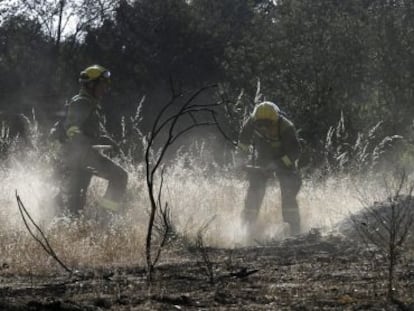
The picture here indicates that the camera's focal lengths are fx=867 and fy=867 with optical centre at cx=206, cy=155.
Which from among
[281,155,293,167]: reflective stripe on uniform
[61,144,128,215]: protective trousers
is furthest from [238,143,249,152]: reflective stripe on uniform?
[61,144,128,215]: protective trousers

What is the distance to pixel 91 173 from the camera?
1070 cm

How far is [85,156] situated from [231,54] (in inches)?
537

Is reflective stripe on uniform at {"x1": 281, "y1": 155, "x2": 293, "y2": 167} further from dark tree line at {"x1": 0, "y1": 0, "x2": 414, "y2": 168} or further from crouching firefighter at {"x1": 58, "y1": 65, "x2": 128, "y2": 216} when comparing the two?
dark tree line at {"x1": 0, "y1": 0, "x2": 414, "y2": 168}

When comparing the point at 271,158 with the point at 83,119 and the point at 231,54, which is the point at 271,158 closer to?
the point at 83,119

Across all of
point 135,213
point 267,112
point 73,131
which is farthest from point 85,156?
point 267,112

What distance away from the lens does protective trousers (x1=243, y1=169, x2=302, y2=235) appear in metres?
11.1

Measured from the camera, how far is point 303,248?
858 centimetres

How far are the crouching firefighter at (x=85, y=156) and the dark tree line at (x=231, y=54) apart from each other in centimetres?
849

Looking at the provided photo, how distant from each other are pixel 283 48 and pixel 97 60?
11.8m

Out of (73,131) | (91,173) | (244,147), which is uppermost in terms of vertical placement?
(73,131)

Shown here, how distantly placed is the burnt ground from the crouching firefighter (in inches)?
115

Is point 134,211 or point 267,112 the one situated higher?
point 267,112

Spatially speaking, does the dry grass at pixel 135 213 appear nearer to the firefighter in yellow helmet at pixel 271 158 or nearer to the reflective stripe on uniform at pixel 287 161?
the firefighter in yellow helmet at pixel 271 158

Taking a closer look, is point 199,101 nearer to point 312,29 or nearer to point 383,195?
point 312,29
